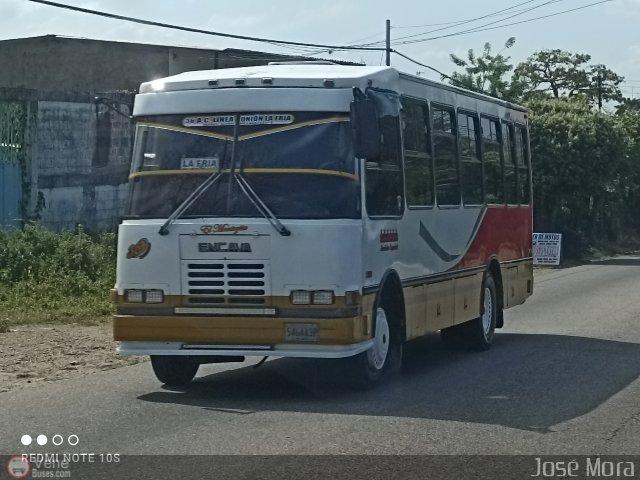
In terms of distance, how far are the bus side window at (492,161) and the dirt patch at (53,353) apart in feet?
15.9

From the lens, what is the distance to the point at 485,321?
15.4 m

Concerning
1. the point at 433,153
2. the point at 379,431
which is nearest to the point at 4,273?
the point at 433,153

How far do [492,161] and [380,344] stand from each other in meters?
4.99

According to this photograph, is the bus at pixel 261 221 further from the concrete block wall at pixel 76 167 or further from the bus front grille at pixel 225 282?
the concrete block wall at pixel 76 167

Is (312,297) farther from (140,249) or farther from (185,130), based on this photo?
(185,130)

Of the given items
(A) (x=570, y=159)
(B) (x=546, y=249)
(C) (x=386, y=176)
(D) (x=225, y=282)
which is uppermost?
(A) (x=570, y=159)

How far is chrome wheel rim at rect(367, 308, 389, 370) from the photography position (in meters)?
11.4

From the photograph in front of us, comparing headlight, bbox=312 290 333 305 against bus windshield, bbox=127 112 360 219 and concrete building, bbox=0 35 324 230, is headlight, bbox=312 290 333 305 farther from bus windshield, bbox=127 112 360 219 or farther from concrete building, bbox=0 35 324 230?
concrete building, bbox=0 35 324 230

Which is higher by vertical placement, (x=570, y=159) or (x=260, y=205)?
(x=570, y=159)

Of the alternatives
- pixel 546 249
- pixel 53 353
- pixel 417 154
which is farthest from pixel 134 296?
pixel 546 249

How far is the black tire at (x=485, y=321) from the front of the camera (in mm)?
15031

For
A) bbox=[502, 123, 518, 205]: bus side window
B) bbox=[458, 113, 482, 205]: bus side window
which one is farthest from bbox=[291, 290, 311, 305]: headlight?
bbox=[502, 123, 518, 205]: bus side window

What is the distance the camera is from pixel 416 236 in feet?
41.4

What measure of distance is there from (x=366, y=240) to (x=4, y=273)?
397 inches
